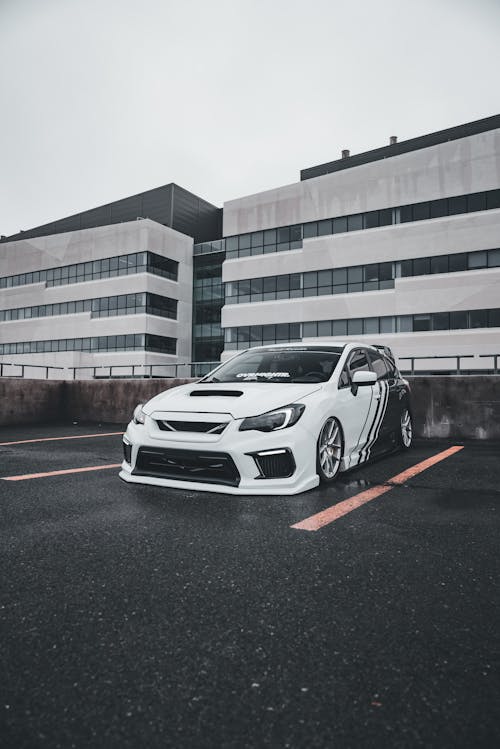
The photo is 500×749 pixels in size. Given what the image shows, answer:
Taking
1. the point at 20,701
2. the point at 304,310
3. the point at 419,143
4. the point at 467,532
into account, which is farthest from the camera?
the point at 419,143

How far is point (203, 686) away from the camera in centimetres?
164

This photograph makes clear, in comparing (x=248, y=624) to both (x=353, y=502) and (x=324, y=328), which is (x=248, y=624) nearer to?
(x=353, y=502)

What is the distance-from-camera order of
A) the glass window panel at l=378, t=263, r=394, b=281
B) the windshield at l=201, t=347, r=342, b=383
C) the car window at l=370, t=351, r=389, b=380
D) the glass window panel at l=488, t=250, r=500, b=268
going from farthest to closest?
1. the glass window panel at l=378, t=263, r=394, b=281
2. the glass window panel at l=488, t=250, r=500, b=268
3. the car window at l=370, t=351, r=389, b=380
4. the windshield at l=201, t=347, r=342, b=383

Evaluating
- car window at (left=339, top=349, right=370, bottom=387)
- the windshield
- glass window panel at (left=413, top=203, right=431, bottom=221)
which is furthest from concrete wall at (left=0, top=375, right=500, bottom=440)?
glass window panel at (left=413, top=203, right=431, bottom=221)

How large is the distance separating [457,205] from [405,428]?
96.7 ft

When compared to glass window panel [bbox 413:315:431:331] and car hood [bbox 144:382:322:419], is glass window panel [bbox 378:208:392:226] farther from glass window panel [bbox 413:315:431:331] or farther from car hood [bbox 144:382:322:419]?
car hood [bbox 144:382:322:419]

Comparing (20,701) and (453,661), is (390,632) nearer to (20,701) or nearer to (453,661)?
(453,661)

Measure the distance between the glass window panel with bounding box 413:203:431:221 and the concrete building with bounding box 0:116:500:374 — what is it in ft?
0.22

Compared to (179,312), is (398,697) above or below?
below

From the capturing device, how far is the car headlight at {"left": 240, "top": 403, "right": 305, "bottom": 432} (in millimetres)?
4176

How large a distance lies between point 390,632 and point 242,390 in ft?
9.61

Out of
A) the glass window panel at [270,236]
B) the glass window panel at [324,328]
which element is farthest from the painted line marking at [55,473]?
the glass window panel at [270,236]

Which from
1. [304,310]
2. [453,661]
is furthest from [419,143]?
[453,661]

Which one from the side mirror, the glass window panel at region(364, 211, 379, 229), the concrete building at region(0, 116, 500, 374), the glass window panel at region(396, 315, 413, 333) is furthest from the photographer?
the glass window panel at region(364, 211, 379, 229)
